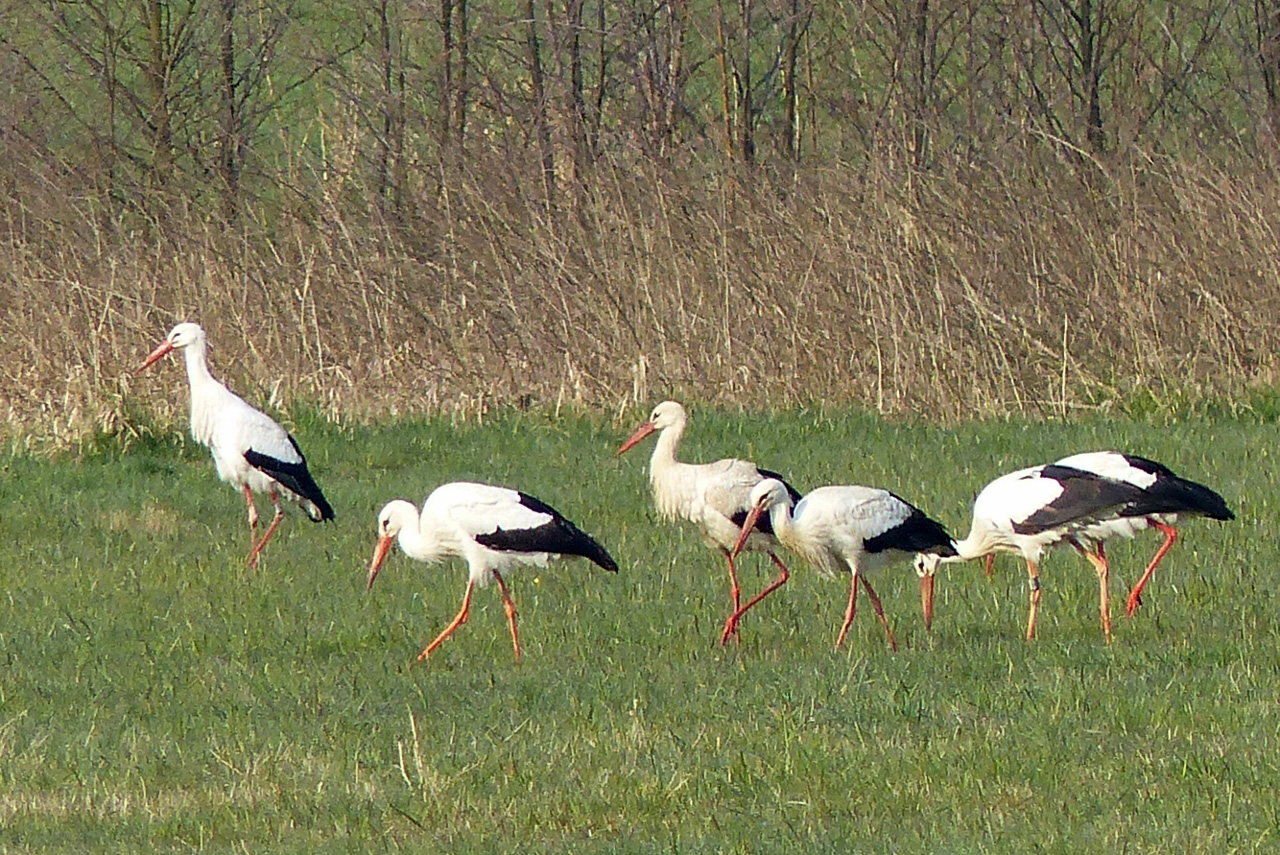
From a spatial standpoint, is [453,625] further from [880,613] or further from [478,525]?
[880,613]

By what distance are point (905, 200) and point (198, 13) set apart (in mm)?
7341

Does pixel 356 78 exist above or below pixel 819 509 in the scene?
above

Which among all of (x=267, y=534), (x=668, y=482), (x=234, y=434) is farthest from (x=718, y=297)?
(x=668, y=482)

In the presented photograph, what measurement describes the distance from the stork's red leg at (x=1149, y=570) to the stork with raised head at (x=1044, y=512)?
0.28 feet

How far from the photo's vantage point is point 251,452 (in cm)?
995

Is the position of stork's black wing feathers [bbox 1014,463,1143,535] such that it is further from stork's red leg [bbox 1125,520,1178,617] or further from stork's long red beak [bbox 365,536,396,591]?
stork's long red beak [bbox 365,536,396,591]

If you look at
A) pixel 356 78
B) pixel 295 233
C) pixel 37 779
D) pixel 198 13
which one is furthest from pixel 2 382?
pixel 37 779

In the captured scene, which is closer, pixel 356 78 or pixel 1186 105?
pixel 356 78

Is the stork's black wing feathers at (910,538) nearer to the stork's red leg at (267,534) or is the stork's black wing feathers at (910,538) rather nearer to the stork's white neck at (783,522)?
the stork's white neck at (783,522)

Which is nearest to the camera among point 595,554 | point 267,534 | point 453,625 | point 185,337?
point 453,625

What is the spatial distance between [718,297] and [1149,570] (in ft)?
21.0

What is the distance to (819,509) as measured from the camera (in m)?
7.52

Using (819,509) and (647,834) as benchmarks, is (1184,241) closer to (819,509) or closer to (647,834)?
(819,509)

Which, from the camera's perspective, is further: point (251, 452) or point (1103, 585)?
point (251, 452)
